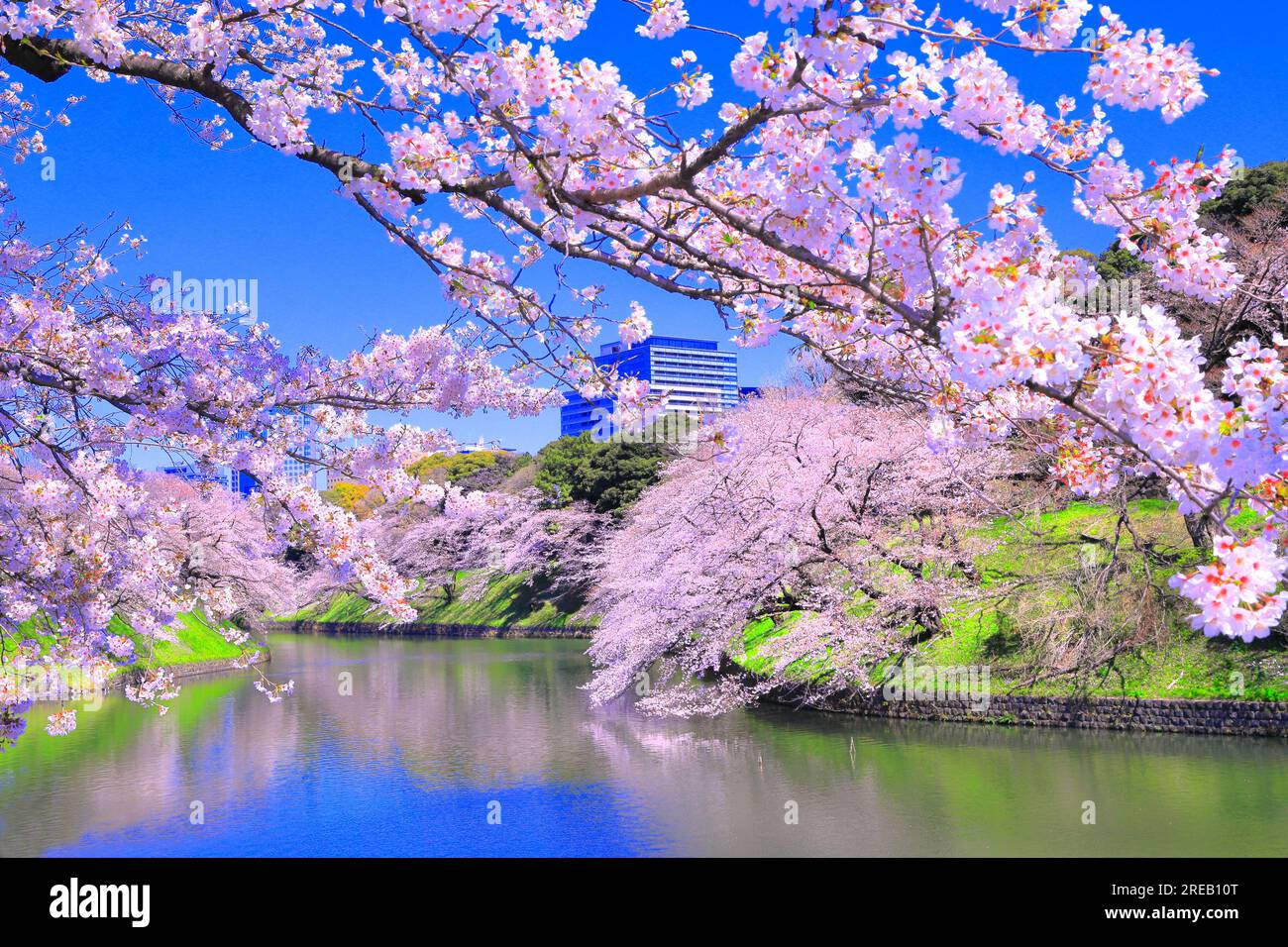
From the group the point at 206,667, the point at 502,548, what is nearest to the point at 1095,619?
the point at 206,667

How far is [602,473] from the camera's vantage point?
32.8 metres

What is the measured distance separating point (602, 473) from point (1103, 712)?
73.0ft

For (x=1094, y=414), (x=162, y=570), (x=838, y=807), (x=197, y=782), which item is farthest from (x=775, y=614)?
(x=1094, y=414)

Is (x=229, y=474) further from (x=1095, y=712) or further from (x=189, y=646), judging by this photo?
(x=189, y=646)

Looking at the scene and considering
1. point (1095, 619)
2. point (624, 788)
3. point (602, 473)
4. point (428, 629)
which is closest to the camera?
point (624, 788)

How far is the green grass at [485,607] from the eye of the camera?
35000mm

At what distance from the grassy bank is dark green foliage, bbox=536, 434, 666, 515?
16.2m

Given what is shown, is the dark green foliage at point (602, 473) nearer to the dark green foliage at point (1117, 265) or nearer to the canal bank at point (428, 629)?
the canal bank at point (428, 629)

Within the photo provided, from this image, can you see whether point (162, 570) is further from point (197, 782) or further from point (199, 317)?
point (197, 782)

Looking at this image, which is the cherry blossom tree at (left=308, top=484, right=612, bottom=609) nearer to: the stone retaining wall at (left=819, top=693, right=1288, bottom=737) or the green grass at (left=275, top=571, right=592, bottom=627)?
the green grass at (left=275, top=571, right=592, bottom=627)

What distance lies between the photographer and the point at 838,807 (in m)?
9.23

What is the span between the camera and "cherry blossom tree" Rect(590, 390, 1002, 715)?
14.1 m

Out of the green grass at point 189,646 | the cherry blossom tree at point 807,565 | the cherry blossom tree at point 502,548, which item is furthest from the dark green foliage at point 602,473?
the cherry blossom tree at point 807,565

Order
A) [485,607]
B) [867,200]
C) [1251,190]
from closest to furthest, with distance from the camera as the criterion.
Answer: [867,200]
[1251,190]
[485,607]
